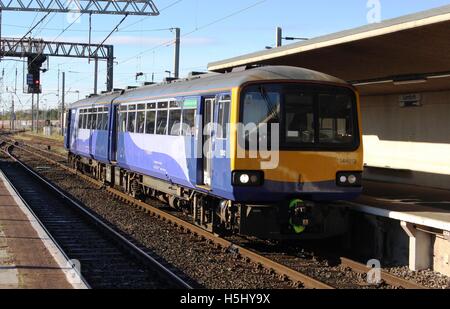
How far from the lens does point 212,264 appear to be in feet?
31.4

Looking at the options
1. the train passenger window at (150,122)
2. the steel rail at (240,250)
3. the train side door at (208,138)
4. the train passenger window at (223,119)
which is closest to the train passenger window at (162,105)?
the train passenger window at (150,122)

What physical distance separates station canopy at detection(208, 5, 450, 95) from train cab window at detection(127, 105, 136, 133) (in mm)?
2689

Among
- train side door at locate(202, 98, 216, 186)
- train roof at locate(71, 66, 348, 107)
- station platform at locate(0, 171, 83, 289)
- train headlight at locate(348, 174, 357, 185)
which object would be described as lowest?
station platform at locate(0, 171, 83, 289)

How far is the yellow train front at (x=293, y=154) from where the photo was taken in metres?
9.66

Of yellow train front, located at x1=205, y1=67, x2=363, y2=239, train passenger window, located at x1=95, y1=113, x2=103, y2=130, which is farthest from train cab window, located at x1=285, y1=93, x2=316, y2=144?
train passenger window, located at x1=95, y1=113, x2=103, y2=130

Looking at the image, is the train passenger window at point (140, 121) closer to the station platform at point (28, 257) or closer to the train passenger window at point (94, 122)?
the station platform at point (28, 257)

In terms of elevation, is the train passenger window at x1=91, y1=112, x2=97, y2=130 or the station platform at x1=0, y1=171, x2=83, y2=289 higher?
the train passenger window at x1=91, y1=112, x2=97, y2=130

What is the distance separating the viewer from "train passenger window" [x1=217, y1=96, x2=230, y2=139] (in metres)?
10.0

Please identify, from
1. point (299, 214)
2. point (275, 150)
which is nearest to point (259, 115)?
point (275, 150)

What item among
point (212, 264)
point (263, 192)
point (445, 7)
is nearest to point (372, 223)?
point (263, 192)

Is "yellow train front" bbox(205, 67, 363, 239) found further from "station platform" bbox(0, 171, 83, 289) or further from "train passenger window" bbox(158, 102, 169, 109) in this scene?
"train passenger window" bbox(158, 102, 169, 109)

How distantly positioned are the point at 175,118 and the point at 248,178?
347 cm
